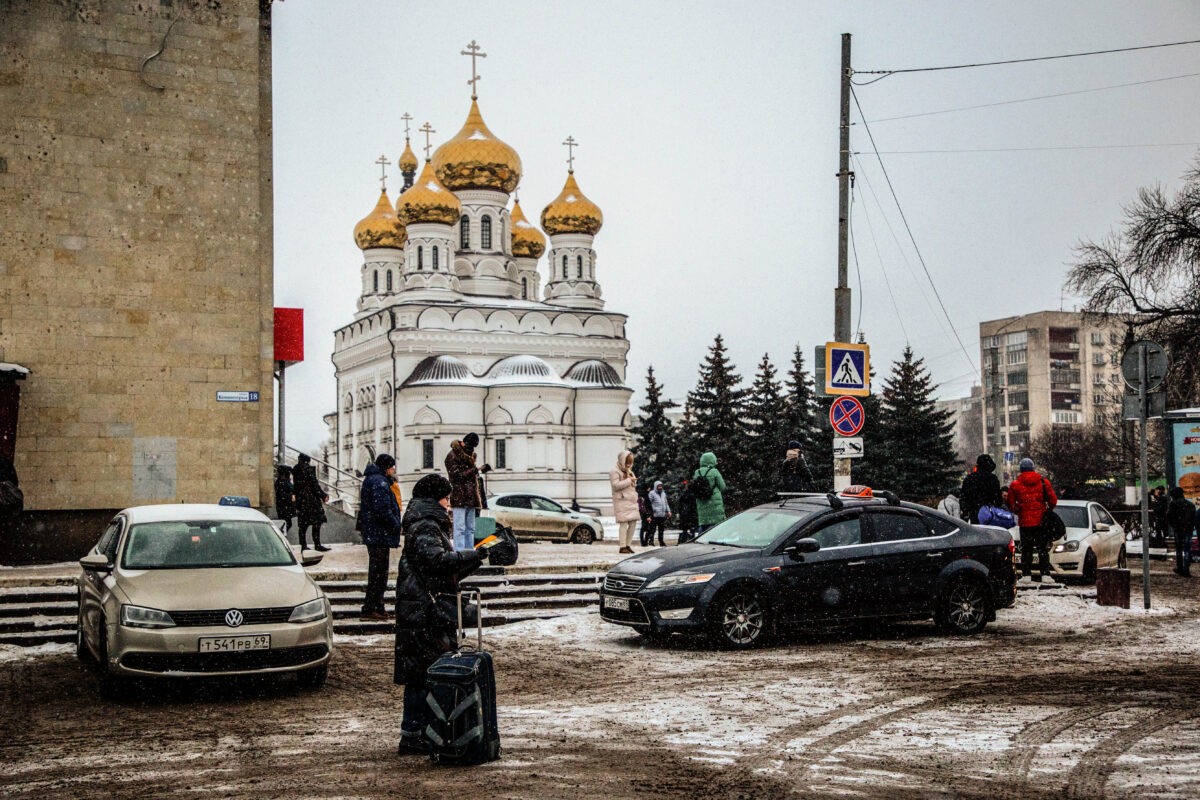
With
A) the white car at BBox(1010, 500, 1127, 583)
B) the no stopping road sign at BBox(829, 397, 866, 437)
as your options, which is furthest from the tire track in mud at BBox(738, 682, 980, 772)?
the white car at BBox(1010, 500, 1127, 583)

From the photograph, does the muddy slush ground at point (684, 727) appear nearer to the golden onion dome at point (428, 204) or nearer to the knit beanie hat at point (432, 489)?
the knit beanie hat at point (432, 489)

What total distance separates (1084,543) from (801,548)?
8.97 metres

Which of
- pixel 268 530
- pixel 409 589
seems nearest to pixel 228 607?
pixel 268 530

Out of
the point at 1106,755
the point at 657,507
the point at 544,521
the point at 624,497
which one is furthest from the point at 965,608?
the point at 544,521

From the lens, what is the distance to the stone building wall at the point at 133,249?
19.6 meters

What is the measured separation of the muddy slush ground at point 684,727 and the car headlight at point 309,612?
57 centimetres

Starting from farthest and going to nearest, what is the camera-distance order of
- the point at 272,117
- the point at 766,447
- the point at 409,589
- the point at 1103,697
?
1. the point at 766,447
2. the point at 272,117
3. the point at 1103,697
4. the point at 409,589

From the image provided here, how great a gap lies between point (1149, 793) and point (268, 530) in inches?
288

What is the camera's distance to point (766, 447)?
57.7m

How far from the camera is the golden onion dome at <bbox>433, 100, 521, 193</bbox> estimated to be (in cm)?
7344

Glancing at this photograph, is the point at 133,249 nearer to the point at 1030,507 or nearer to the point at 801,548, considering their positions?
the point at 801,548

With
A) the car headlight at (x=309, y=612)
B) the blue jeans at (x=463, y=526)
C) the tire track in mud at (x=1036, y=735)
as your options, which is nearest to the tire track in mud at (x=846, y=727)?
the tire track in mud at (x=1036, y=735)

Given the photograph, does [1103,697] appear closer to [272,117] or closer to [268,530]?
[268,530]

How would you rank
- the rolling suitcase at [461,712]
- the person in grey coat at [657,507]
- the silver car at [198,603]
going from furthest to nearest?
the person in grey coat at [657,507]
the silver car at [198,603]
the rolling suitcase at [461,712]
